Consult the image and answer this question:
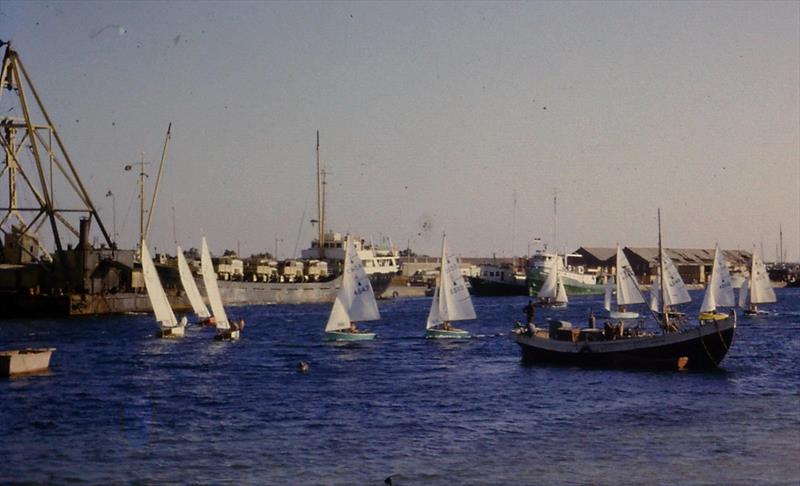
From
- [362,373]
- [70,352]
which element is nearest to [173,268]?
[70,352]

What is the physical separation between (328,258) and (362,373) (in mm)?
138160

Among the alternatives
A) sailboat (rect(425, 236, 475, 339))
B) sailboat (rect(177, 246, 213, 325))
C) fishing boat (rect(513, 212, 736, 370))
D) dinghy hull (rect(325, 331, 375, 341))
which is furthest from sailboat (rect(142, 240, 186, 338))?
fishing boat (rect(513, 212, 736, 370))

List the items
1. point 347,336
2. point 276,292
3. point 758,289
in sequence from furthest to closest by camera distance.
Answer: point 276,292 < point 758,289 < point 347,336

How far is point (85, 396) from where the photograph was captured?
155 feet

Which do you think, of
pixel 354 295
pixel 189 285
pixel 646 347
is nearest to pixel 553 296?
pixel 189 285

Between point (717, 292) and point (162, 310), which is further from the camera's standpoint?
point (717, 292)

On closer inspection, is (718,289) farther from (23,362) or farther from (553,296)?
(23,362)

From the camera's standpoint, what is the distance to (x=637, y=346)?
5644 cm

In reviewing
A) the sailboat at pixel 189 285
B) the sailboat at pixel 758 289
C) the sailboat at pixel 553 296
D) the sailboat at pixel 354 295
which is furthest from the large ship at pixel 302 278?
the sailboat at pixel 354 295

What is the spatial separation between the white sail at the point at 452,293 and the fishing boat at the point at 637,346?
1276 cm

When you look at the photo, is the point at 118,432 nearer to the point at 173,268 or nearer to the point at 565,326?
the point at 565,326

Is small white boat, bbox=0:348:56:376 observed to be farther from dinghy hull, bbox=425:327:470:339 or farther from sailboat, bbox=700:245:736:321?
sailboat, bbox=700:245:736:321

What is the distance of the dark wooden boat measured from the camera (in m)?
55.3

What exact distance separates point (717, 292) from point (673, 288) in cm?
1881
